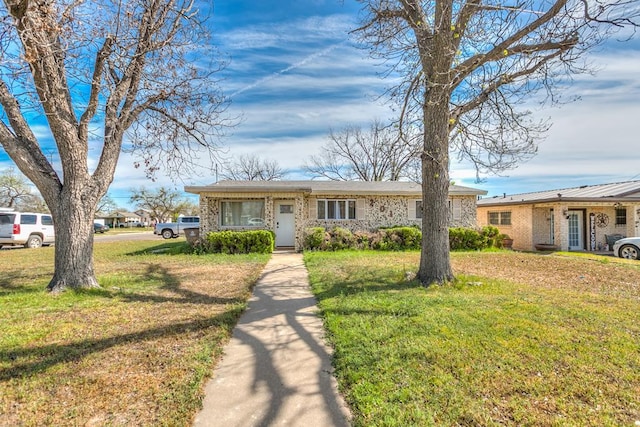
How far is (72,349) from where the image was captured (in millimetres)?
3611

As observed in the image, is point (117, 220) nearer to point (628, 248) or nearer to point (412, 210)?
point (412, 210)

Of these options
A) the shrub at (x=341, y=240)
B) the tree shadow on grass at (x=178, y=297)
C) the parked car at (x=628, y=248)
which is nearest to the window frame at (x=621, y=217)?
the parked car at (x=628, y=248)

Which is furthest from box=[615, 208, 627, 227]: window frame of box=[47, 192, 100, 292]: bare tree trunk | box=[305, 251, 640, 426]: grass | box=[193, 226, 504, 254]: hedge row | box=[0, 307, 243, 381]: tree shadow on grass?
box=[47, 192, 100, 292]: bare tree trunk

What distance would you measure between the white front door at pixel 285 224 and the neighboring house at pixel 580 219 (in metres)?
11.6

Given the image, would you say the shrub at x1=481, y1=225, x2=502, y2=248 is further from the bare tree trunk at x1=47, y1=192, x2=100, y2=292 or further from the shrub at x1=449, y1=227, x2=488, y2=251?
the bare tree trunk at x1=47, y1=192, x2=100, y2=292

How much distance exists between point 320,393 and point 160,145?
7313mm

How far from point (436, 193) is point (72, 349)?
6215 millimetres

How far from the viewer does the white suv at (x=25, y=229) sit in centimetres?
1583

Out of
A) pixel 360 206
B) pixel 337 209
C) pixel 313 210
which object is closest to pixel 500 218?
pixel 360 206

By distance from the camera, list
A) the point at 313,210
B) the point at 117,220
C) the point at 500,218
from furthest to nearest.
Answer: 1. the point at 117,220
2. the point at 500,218
3. the point at 313,210

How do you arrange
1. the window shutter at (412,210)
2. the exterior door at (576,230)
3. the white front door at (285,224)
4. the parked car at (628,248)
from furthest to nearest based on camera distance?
the window shutter at (412,210)
the exterior door at (576,230)
the white front door at (285,224)
the parked car at (628,248)

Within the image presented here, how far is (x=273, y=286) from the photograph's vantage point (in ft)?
23.0

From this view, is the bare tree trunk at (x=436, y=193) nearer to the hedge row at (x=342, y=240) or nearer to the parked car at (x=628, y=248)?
the hedge row at (x=342, y=240)

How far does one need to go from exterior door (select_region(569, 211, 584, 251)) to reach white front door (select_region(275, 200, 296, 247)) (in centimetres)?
1345
